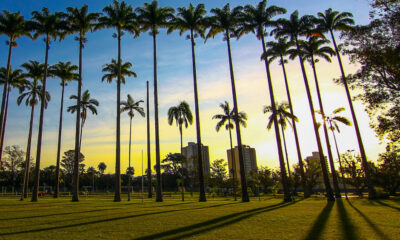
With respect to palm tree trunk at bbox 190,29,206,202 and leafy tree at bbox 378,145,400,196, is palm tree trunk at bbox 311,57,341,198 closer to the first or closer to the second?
leafy tree at bbox 378,145,400,196

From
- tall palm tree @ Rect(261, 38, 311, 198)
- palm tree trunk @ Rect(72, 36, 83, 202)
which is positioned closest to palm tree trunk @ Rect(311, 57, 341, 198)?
tall palm tree @ Rect(261, 38, 311, 198)

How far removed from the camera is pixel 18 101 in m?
45.4

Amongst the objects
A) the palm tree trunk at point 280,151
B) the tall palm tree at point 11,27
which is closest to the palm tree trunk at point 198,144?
the palm tree trunk at point 280,151

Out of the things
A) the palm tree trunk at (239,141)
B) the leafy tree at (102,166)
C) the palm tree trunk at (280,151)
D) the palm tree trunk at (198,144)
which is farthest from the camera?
the leafy tree at (102,166)

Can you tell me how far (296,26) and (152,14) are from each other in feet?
65.3

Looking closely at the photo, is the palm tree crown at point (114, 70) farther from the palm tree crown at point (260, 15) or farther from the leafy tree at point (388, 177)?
the leafy tree at point (388, 177)

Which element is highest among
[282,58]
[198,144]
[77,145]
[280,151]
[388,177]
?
[282,58]

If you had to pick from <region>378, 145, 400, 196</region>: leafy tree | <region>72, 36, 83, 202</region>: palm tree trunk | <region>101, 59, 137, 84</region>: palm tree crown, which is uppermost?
<region>101, 59, 137, 84</region>: palm tree crown

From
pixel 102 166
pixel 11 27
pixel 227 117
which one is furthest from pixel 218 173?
pixel 102 166

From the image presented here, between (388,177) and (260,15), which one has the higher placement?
(260,15)

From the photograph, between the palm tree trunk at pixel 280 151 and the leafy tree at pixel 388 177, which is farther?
the leafy tree at pixel 388 177

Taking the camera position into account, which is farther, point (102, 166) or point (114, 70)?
point (102, 166)

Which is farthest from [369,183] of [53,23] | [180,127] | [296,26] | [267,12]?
[53,23]

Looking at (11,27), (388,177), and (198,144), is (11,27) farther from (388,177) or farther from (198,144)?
(388,177)
